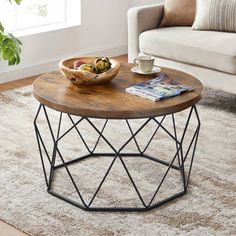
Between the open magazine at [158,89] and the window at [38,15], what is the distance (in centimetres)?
215

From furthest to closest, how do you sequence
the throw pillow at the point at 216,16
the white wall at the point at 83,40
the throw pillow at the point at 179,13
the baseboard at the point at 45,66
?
the white wall at the point at 83,40 → the baseboard at the point at 45,66 → the throw pillow at the point at 179,13 → the throw pillow at the point at 216,16

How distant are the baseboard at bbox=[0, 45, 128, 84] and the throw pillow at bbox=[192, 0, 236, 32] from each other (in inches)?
51.5

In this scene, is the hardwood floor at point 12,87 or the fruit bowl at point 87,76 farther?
the fruit bowl at point 87,76

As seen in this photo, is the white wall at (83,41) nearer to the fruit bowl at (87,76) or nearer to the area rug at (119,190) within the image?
the area rug at (119,190)

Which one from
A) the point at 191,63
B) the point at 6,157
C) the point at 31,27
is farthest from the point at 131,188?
the point at 31,27

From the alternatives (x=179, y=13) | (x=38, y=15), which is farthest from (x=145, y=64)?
(x=38, y=15)

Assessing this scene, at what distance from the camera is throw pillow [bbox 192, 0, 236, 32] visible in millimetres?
4316

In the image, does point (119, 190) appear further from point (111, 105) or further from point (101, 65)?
point (101, 65)

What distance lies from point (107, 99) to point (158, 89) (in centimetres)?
27

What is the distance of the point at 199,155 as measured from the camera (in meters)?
3.51

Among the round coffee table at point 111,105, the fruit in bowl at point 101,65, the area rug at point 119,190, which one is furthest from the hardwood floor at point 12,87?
the fruit in bowl at point 101,65

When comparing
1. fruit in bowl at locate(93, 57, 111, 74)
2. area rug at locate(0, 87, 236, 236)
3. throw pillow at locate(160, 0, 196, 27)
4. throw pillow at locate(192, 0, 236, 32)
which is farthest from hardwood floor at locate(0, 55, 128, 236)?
throw pillow at locate(192, 0, 236, 32)

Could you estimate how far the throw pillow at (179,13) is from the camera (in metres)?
4.67

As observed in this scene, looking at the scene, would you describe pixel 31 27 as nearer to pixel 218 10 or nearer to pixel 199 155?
pixel 218 10
